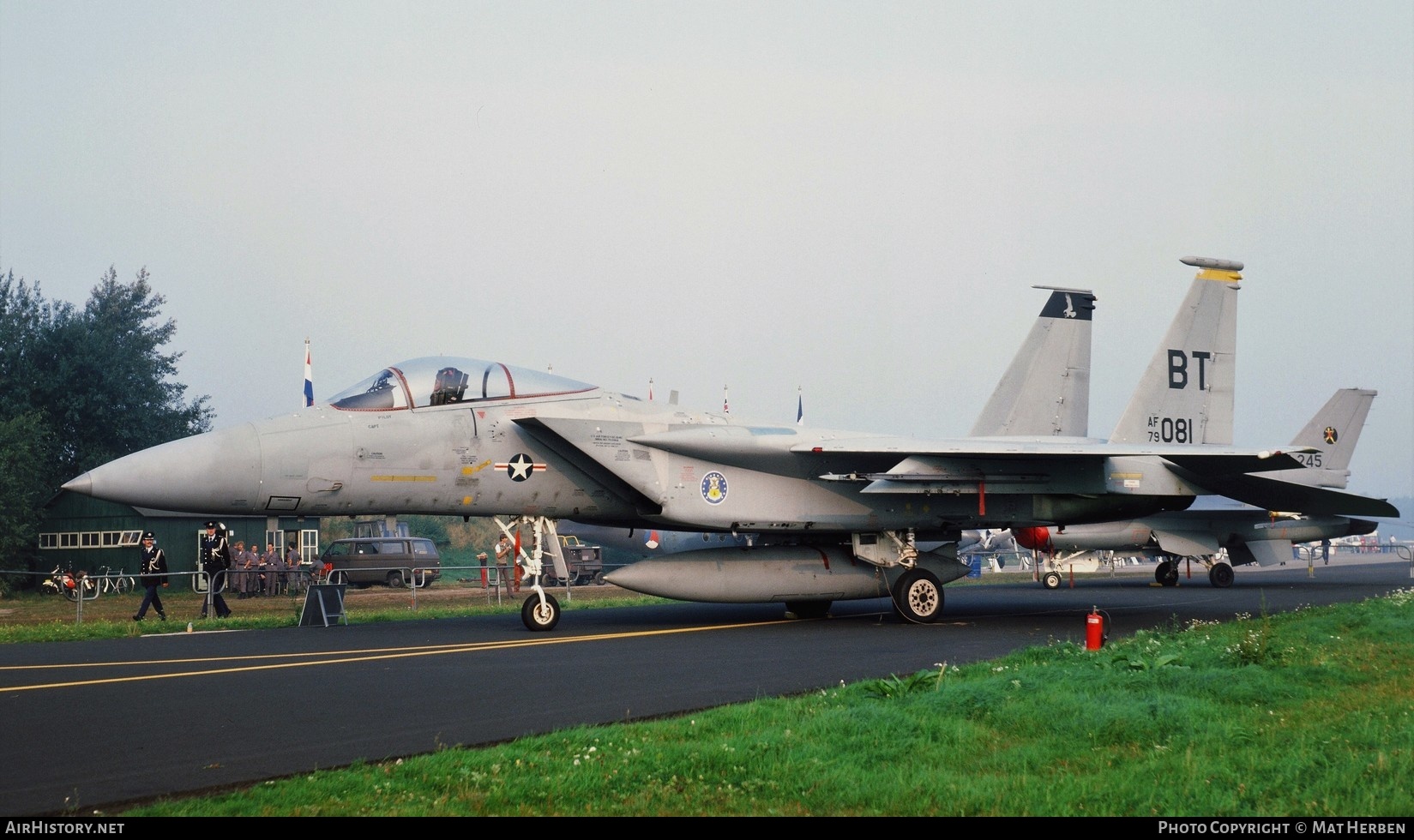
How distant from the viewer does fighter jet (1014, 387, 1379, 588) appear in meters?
27.8

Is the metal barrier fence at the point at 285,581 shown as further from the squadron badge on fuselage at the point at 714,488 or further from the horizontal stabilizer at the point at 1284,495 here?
the horizontal stabilizer at the point at 1284,495

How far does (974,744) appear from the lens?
19.9 ft

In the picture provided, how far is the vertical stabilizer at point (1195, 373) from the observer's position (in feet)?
59.4

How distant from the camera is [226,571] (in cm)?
1806

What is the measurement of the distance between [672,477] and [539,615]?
236cm

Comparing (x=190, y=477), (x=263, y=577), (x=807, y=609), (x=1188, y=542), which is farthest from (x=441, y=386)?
(x=1188, y=542)

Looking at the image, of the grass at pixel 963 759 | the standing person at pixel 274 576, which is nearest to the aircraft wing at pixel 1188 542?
the grass at pixel 963 759

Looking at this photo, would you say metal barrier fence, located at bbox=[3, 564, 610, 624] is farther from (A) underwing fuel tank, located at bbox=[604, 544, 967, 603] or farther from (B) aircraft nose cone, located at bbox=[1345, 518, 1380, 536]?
(B) aircraft nose cone, located at bbox=[1345, 518, 1380, 536]

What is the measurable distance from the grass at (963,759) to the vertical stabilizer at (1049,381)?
11317 mm

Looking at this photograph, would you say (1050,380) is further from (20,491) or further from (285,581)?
(20,491)

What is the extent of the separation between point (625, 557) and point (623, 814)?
132 ft

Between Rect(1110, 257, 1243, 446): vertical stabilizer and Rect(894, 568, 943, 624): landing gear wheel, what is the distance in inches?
186

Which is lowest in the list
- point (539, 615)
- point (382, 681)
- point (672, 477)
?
point (539, 615)

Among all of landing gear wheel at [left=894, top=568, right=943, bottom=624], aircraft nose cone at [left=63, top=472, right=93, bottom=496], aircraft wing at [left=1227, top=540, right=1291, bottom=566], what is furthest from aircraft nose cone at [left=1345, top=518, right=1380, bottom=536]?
aircraft nose cone at [left=63, top=472, right=93, bottom=496]
